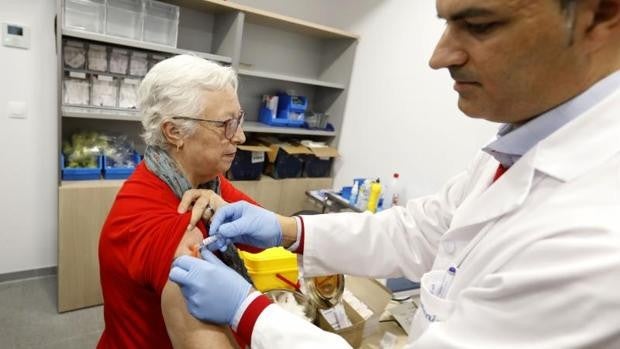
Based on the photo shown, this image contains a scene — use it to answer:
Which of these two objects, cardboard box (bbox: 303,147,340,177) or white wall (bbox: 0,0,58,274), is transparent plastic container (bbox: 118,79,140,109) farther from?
cardboard box (bbox: 303,147,340,177)

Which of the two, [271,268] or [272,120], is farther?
[272,120]

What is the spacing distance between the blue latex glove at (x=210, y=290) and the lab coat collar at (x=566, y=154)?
0.60 metres

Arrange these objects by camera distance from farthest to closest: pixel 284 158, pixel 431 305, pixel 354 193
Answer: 1. pixel 284 158
2. pixel 354 193
3. pixel 431 305

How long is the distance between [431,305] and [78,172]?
85.4 inches

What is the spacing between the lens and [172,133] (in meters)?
1.27

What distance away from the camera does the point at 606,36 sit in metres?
0.61

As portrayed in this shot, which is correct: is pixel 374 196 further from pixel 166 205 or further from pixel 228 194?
pixel 166 205

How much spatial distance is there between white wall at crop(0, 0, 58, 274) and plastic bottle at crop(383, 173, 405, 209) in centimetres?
229

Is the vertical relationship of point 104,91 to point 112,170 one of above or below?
above

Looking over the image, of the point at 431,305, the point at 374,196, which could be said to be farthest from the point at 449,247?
the point at 374,196

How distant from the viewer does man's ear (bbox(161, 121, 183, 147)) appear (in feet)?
4.12

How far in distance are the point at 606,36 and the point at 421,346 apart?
0.61m

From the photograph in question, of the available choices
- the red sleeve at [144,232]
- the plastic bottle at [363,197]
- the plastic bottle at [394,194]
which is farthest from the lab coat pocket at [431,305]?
the plastic bottle at [394,194]

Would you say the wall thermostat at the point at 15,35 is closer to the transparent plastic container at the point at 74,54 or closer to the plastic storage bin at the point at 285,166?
the transparent plastic container at the point at 74,54
